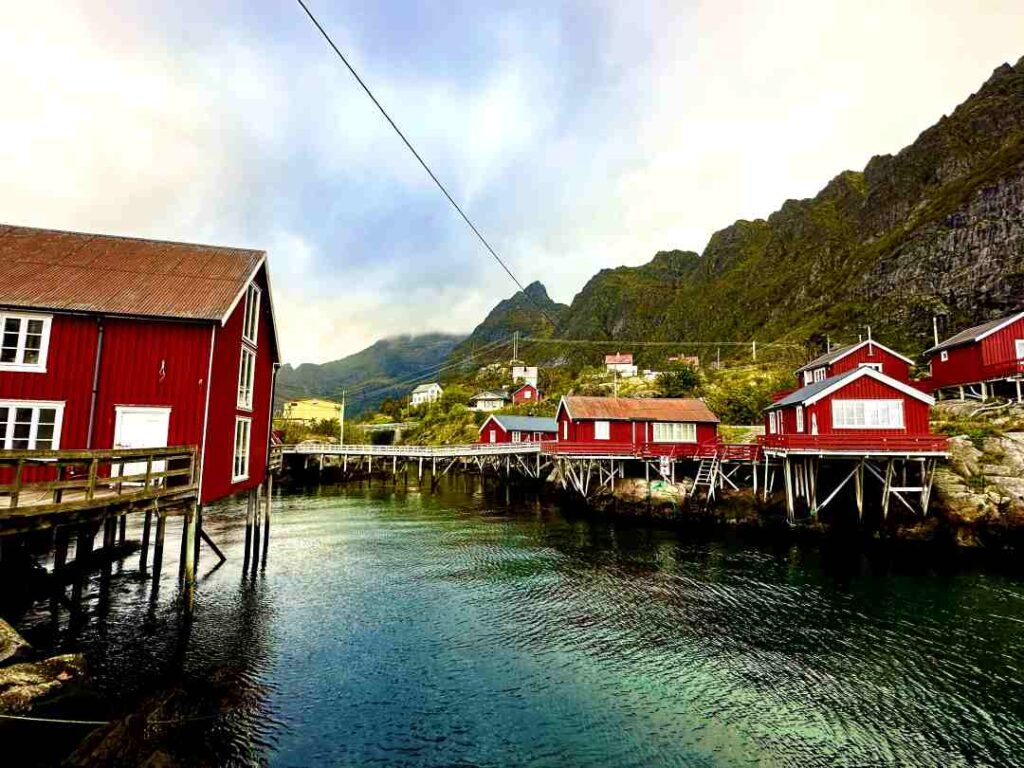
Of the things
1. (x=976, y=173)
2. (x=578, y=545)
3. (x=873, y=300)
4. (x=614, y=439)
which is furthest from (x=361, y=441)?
(x=976, y=173)

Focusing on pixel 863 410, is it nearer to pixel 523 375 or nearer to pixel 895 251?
pixel 895 251

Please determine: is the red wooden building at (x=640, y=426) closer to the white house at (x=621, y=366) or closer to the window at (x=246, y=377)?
the window at (x=246, y=377)

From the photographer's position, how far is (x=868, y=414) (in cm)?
2773

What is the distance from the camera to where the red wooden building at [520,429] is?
60.8 metres

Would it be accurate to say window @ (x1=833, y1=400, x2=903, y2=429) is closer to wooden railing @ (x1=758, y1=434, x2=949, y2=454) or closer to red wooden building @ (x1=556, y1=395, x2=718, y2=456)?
wooden railing @ (x1=758, y1=434, x2=949, y2=454)

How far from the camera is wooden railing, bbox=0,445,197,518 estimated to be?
9.52m

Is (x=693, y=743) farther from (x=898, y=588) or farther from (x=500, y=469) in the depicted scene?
(x=500, y=469)

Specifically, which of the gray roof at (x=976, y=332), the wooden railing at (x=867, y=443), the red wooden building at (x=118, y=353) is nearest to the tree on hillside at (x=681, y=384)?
the gray roof at (x=976, y=332)

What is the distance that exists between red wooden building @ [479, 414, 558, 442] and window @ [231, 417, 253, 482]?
1630 inches

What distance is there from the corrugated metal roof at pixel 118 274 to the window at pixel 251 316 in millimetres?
1200

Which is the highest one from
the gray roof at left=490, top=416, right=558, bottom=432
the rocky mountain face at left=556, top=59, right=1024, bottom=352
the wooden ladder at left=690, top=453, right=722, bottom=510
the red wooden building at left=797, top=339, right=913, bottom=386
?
the rocky mountain face at left=556, top=59, right=1024, bottom=352

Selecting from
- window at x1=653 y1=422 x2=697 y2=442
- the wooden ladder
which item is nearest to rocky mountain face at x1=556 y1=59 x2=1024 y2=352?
window at x1=653 y1=422 x2=697 y2=442

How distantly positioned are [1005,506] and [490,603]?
25.1m

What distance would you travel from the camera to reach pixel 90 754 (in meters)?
7.28
